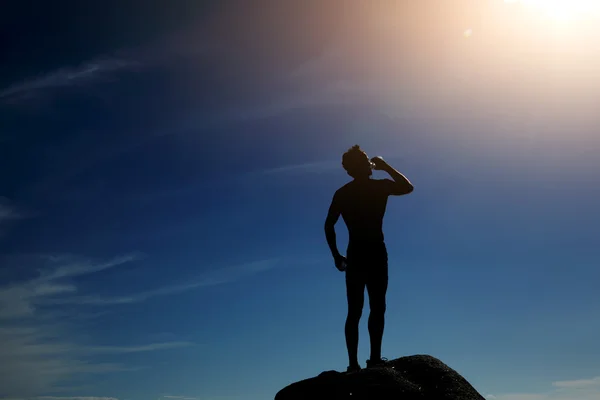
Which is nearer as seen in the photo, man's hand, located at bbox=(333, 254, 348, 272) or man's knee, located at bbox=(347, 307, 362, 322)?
man's knee, located at bbox=(347, 307, 362, 322)

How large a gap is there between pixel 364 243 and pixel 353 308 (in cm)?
127

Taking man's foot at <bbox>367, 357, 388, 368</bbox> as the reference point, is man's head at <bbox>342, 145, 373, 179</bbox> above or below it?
above

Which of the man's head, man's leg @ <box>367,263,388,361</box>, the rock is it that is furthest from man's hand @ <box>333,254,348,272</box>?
the rock

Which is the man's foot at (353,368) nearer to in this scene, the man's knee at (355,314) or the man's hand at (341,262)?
the man's knee at (355,314)

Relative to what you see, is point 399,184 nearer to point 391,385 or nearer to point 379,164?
point 379,164

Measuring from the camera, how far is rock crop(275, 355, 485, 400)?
10188mm

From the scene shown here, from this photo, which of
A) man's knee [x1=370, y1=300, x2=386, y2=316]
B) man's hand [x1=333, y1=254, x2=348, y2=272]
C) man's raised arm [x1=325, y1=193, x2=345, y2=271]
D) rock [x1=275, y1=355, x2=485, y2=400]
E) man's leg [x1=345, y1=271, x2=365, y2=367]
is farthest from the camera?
man's raised arm [x1=325, y1=193, x2=345, y2=271]

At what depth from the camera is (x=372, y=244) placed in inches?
469

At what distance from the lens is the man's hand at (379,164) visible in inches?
488

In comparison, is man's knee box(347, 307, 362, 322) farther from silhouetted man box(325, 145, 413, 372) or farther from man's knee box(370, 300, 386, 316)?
man's knee box(370, 300, 386, 316)

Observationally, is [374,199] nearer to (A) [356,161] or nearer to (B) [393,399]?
(A) [356,161]

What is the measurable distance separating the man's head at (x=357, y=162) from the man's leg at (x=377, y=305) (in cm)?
187

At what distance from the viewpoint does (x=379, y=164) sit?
12414 mm

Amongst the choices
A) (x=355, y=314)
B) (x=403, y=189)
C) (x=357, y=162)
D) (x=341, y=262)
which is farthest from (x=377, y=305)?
(x=357, y=162)
